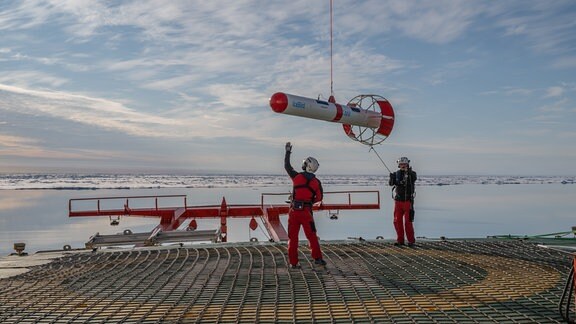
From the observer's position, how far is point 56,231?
862 inches

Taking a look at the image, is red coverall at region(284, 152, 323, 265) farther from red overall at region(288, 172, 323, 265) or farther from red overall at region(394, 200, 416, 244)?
red overall at region(394, 200, 416, 244)

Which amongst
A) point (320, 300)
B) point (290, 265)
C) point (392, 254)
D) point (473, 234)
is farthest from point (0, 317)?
point (473, 234)

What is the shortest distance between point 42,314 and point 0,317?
468 millimetres

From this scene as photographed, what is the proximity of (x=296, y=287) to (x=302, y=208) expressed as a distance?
1.76 meters

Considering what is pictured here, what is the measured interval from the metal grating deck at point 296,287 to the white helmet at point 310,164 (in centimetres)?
170

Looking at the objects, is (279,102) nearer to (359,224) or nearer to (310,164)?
(310,164)

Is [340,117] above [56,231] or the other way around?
above

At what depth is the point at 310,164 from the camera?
915 centimetres

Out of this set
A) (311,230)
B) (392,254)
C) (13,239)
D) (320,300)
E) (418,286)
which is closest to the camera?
(320,300)

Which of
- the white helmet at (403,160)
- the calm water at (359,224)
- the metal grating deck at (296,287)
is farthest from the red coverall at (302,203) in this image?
the calm water at (359,224)

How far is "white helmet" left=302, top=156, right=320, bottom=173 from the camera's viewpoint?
30.0 ft

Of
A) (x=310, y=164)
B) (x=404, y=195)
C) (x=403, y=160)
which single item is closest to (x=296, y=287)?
(x=310, y=164)

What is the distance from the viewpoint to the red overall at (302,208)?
901 cm

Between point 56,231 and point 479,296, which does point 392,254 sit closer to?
point 479,296
